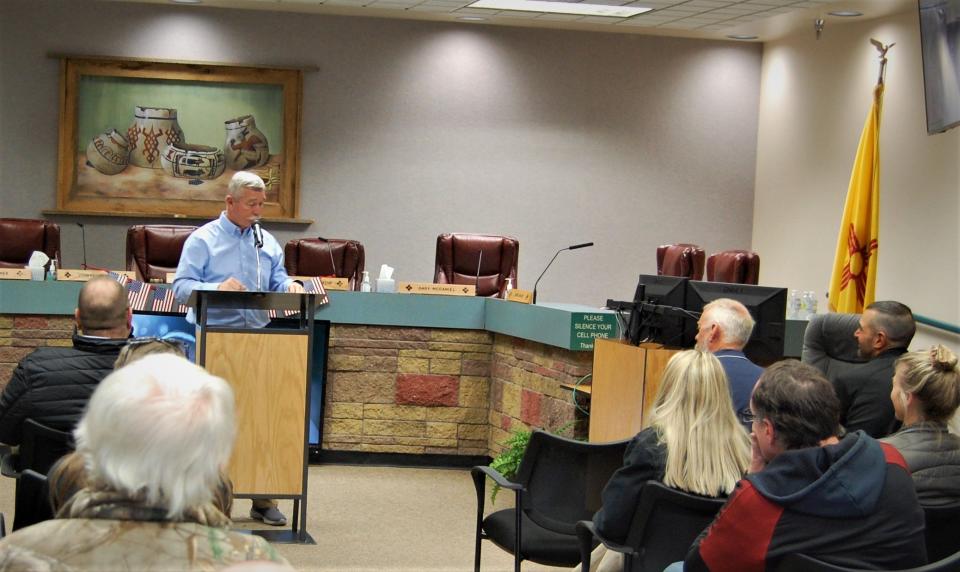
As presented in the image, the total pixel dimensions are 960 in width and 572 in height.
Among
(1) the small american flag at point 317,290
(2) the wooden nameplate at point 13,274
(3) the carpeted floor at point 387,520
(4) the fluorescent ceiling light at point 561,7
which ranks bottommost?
(3) the carpeted floor at point 387,520

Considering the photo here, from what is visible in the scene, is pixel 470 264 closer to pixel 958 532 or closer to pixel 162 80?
pixel 162 80

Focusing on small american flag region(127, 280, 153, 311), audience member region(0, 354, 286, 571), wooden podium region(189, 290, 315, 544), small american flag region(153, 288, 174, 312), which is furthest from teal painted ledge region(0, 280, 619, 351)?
audience member region(0, 354, 286, 571)

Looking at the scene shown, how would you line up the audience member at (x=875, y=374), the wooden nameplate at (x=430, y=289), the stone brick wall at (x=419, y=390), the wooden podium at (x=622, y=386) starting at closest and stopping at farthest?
Answer: 1. the audience member at (x=875, y=374)
2. the wooden podium at (x=622, y=386)
3. the stone brick wall at (x=419, y=390)
4. the wooden nameplate at (x=430, y=289)

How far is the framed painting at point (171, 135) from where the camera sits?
385 inches

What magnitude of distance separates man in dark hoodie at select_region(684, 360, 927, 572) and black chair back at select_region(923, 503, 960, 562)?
733 mm

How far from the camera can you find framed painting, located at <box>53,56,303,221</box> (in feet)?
32.1

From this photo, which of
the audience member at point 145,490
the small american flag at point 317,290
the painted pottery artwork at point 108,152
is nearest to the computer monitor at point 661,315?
the small american flag at point 317,290

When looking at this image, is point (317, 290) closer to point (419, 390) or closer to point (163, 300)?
point (163, 300)

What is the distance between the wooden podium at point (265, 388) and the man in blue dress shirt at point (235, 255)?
15.3 inches

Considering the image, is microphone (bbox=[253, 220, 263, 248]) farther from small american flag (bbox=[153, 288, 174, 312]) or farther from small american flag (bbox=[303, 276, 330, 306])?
small american flag (bbox=[153, 288, 174, 312])

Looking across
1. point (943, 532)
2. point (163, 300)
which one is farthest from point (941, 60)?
point (163, 300)

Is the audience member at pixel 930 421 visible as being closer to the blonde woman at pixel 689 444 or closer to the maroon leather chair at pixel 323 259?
the blonde woman at pixel 689 444

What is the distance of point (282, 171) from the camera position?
10.1m

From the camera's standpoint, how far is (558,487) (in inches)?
139
